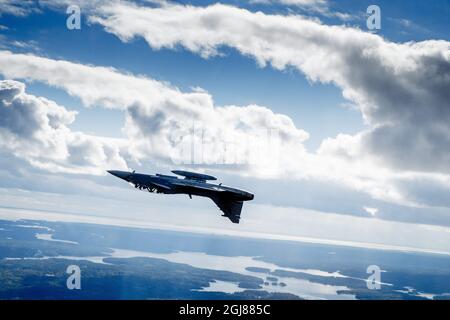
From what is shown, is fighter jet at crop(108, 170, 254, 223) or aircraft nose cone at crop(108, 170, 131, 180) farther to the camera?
aircraft nose cone at crop(108, 170, 131, 180)

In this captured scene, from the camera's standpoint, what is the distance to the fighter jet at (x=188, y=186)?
27828 mm

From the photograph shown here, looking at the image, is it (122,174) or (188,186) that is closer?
(188,186)

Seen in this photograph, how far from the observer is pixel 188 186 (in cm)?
2794

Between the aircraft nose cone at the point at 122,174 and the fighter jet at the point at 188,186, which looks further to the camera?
the aircraft nose cone at the point at 122,174

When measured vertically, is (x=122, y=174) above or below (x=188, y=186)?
above

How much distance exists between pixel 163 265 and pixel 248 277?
5040 cm

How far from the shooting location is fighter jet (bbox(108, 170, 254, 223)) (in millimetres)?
27828

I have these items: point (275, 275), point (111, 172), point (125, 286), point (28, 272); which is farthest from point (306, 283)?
point (111, 172)

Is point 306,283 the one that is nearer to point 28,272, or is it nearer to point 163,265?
point 163,265
